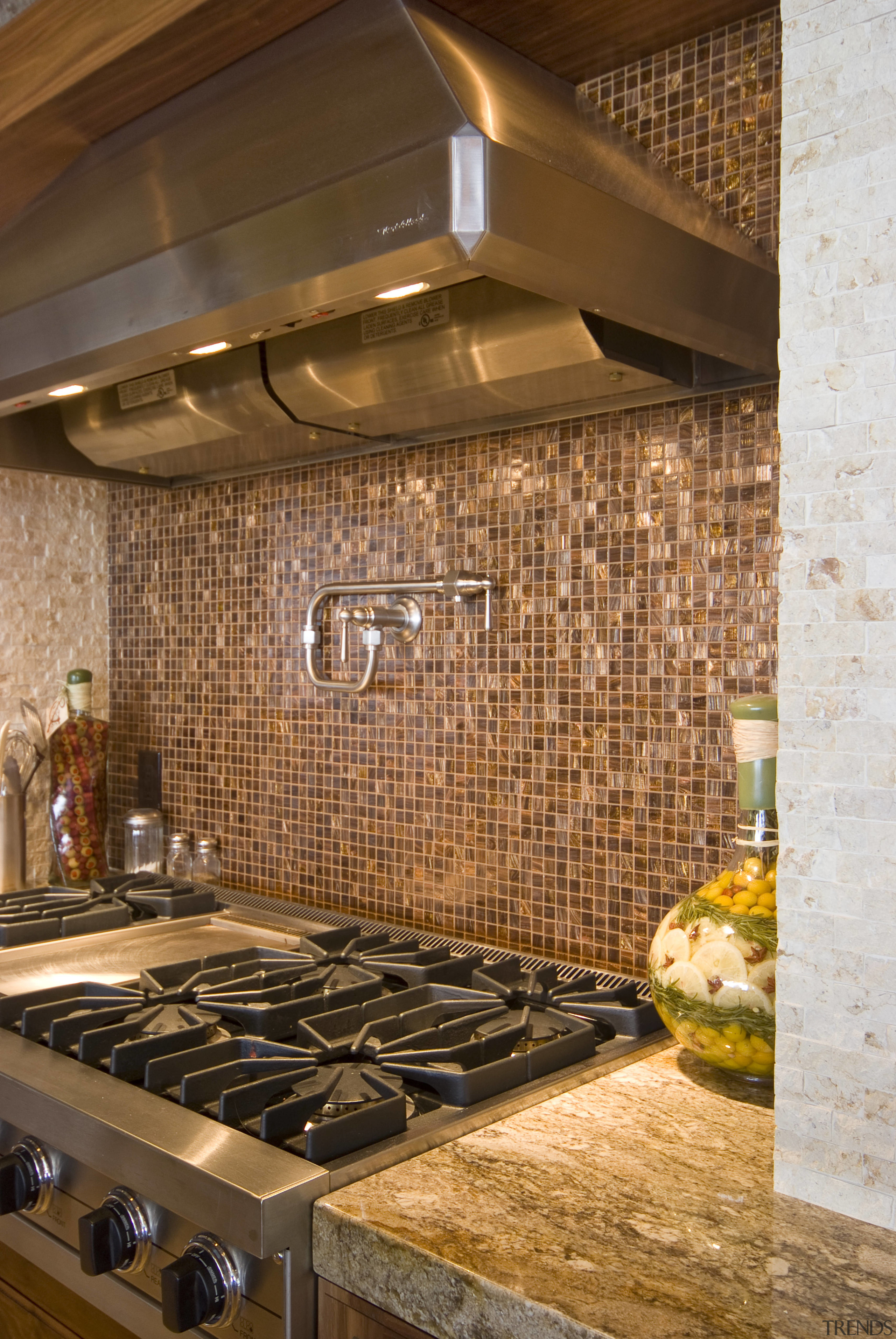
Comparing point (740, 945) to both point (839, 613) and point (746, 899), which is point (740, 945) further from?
point (839, 613)

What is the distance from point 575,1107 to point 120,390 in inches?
52.2

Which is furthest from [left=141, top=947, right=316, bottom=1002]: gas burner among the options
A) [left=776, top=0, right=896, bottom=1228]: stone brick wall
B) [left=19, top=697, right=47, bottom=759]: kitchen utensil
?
[left=19, top=697, right=47, bottom=759]: kitchen utensil

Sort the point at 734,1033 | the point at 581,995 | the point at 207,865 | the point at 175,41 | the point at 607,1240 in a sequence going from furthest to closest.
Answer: the point at 207,865, the point at 581,995, the point at 175,41, the point at 734,1033, the point at 607,1240

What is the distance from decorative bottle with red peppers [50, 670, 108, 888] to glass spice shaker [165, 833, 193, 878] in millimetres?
191

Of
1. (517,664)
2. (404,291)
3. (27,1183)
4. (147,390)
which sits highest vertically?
(147,390)

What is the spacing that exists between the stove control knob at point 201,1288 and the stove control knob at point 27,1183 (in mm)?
232

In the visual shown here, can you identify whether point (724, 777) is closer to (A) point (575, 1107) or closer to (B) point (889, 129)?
(A) point (575, 1107)

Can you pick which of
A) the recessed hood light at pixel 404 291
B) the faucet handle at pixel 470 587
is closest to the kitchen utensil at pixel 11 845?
the faucet handle at pixel 470 587

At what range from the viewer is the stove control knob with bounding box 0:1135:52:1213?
3.34ft

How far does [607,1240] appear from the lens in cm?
71

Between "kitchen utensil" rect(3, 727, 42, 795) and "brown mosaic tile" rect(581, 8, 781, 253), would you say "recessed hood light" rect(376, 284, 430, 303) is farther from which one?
"kitchen utensil" rect(3, 727, 42, 795)

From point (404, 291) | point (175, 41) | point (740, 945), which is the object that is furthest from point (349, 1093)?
point (175, 41)

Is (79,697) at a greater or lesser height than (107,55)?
lesser

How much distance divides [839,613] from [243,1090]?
635 mm
